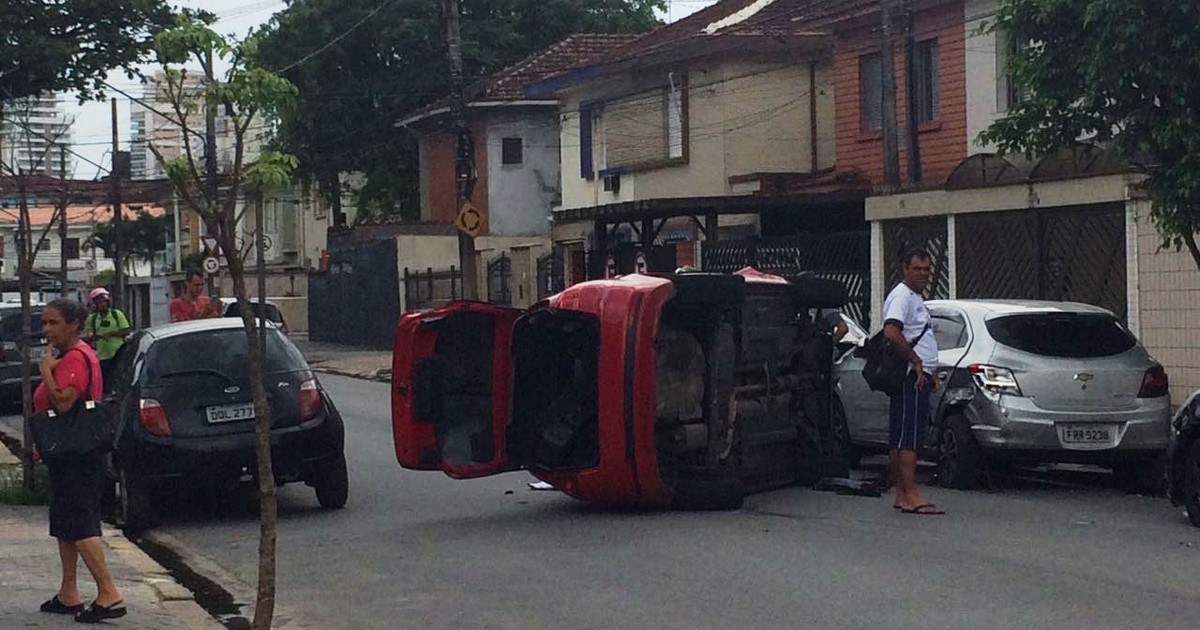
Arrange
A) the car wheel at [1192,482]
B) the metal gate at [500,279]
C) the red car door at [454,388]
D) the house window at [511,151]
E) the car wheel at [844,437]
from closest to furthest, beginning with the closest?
the car wheel at [1192,482]
the red car door at [454,388]
the car wheel at [844,437]
the metal gate at [500,279]
the house window at [511,151]

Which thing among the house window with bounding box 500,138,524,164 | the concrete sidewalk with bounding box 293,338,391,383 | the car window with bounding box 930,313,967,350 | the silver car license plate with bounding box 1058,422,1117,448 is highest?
the house window with bounding box 500,138,524,164

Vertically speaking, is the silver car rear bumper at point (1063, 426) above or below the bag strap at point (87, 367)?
below

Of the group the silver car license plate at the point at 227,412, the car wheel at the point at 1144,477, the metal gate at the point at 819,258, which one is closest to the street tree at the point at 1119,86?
the car wheel at the point at 1144,477

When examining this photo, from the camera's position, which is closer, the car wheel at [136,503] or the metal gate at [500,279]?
the car wheel at [136,503]

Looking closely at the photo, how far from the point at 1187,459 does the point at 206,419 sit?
6937mm

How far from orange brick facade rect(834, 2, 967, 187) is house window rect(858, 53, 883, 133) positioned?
0.08 metres

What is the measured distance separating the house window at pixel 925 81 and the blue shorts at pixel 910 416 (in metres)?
17.0

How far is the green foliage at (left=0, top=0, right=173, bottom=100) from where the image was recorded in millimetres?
23141

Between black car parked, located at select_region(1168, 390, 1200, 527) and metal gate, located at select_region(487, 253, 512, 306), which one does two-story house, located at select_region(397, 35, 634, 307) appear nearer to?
metal gate, located at select_region(487, 253, 512, 306)

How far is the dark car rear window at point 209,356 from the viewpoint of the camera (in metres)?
13.2

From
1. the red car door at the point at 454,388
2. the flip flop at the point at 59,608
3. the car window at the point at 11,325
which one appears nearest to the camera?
the flip flop at the point at 59,608

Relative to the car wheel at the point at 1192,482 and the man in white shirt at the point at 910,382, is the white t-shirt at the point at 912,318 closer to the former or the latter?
the man in white shirt at the point at 910,382

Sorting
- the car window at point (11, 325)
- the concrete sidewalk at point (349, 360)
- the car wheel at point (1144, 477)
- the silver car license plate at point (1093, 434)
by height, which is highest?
the car window at point (11, 325)

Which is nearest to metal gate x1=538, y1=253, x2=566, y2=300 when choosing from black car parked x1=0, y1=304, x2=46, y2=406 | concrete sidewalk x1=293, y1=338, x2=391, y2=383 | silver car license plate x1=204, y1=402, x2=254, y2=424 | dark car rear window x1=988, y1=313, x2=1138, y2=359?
concrete sidewalk x1=293, y1=338, x2=391, y2=383
